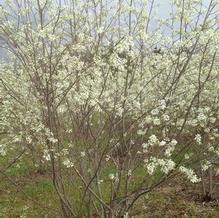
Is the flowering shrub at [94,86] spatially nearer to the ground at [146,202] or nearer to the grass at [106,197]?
the grass at [106,197]

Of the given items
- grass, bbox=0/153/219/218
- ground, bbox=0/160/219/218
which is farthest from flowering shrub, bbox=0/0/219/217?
ground, bbox=0/160/219/218

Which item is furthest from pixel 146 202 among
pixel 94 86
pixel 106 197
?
pixel 94 86

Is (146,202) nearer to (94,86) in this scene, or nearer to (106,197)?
(106,197)

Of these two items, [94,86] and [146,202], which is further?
[146,202]

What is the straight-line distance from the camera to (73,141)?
22.7 feet

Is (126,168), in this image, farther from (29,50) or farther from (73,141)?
(29,50)

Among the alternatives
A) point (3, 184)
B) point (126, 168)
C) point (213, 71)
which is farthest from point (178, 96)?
point (3, 184)

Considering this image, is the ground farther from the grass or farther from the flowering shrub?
the flowering shrub

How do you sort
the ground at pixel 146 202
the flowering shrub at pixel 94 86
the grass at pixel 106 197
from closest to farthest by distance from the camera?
the flowering shrub at pixel 94 86, the grass at pixel 106 197, the ground at pixel 146 202

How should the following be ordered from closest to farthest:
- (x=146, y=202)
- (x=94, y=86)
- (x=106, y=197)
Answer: (x=94, y=86), (x=106, y=197), (x=146, y=202)

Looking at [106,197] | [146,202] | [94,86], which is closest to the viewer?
[94,86]

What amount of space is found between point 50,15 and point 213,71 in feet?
8.99

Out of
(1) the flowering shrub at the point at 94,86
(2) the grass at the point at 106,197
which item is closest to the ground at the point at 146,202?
(2) the grass at the point at 106,197

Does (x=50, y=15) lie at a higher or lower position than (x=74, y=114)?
higher
